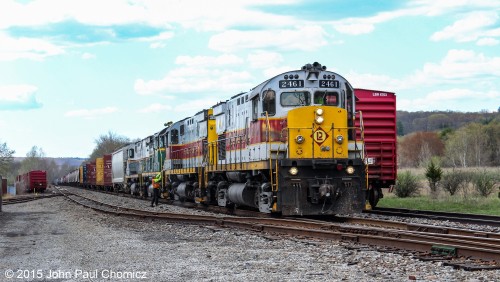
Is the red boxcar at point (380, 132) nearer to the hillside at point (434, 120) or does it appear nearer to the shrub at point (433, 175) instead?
the shrub at point (433, 175)

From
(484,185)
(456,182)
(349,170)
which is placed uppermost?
(349,170)

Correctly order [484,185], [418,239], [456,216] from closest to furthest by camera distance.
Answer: [418,239] → [456,216] → [484,185]

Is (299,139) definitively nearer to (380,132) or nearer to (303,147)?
(303,147)

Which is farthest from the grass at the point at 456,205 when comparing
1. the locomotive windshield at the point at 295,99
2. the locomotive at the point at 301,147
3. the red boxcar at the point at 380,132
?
the locomotive windshield at the point at 295,99

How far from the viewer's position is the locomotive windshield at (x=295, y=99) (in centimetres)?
1634

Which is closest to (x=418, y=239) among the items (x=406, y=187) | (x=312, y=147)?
(x=312, y=147)

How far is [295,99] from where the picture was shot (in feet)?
53.7

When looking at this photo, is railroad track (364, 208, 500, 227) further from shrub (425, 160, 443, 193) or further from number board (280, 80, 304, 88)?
shrub (425, 160, 443, 193)

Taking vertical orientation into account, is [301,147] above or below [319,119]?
below

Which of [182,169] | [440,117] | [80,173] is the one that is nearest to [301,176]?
[182,169]

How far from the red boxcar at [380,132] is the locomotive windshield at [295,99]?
4855 mm

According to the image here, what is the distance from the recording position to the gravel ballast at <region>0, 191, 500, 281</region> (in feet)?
26.6

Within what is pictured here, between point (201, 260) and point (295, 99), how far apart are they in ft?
24.5

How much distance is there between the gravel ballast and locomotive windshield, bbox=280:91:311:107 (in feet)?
12.1
